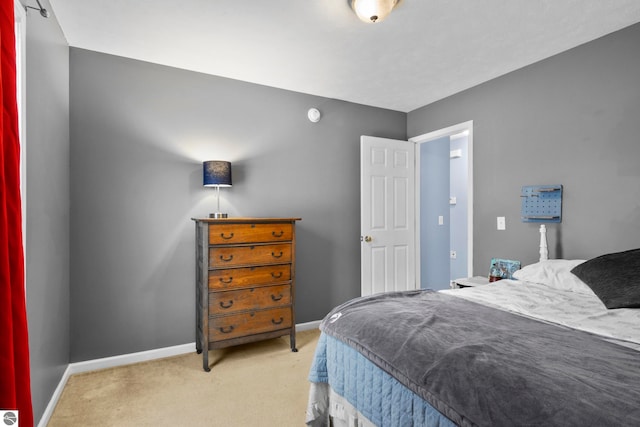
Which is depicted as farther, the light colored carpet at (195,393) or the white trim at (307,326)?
the white trim at (307,326)

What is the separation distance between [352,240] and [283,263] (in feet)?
3.63

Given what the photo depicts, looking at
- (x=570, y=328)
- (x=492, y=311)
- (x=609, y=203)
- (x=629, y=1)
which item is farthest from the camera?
(x=609, y=203)

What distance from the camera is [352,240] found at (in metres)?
3.71

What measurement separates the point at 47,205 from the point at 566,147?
367cm

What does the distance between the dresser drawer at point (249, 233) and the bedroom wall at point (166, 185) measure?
0.48m

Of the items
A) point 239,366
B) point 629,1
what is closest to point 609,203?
point 629,1

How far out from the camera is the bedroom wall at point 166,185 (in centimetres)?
257

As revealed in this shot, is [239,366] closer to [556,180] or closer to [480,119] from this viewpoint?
[556,180]

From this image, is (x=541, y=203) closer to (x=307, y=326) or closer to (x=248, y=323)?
(x=307, y=326)

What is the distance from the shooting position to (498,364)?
991 millimetres

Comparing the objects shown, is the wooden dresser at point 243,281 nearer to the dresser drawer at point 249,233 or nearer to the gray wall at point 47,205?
the dresser drawer at point 249,233

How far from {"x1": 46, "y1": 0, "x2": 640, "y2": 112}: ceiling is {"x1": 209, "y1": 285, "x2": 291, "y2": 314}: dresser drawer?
1.93 m

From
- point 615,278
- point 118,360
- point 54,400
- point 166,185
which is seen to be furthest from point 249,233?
point 615,278

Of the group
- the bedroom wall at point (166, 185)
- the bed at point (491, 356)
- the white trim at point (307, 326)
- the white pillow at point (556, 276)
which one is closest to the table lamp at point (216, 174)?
the bedroom wall at point (166, 185)
